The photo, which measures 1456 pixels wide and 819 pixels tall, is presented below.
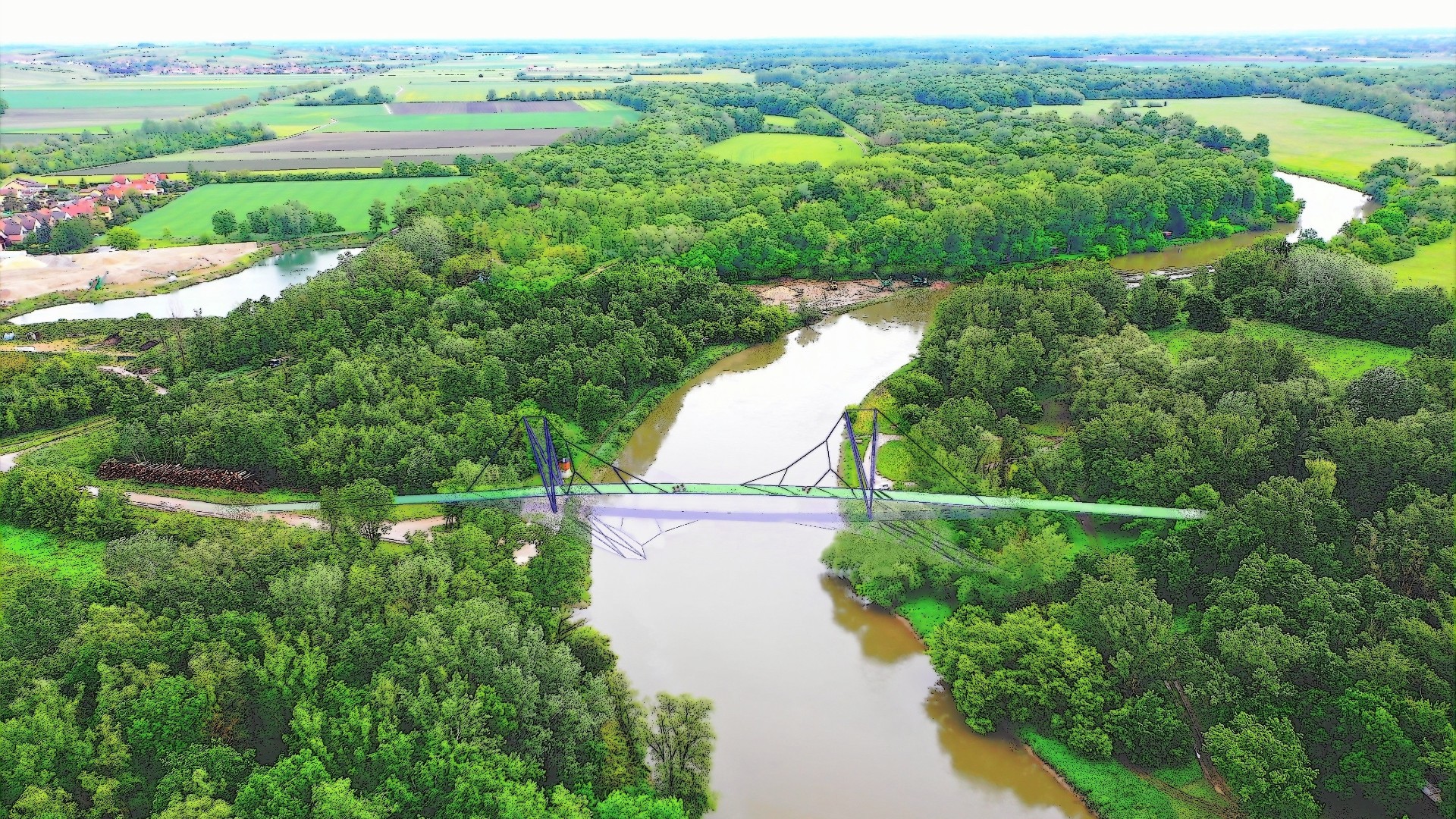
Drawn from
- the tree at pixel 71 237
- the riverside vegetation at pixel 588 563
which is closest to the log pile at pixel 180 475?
the riverside vegetation at pixel 588 563

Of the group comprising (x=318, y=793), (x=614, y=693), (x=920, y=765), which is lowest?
(x=920, y=765)

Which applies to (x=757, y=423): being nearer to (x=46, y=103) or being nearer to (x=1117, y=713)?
(x=1117, y=713)

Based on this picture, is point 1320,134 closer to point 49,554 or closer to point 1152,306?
point 1152,306

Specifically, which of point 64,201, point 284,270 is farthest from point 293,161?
point 284,270

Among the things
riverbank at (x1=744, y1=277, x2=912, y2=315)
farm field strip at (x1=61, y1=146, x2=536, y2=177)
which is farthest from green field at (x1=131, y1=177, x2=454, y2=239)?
riverbank at (x1=744, y1=277, x2=912, y2=315)

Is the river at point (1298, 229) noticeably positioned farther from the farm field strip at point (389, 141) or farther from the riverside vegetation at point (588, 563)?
the farm field strip at point (389, 141)

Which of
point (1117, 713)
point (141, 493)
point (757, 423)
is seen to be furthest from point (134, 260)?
point (1117, 713)
